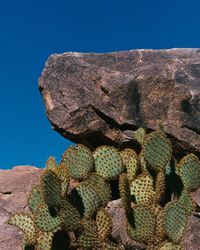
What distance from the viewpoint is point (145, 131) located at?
726cm

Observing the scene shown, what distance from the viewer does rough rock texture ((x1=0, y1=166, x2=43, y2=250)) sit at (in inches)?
278

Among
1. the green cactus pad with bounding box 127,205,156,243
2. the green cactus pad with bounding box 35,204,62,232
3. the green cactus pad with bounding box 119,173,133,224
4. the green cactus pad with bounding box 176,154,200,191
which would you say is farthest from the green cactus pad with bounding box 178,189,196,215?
the green cactus pad with bounding box 35,204,62,232

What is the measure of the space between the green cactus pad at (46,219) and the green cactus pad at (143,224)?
0.87 m

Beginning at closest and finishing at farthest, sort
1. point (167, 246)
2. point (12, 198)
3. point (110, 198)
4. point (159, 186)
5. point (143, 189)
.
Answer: point (167, 246)
point (159, 186)
point (143, 189)
point (110, 198)
point (12, 198)

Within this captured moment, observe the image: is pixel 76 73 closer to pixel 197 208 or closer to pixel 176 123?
pixel 176 123

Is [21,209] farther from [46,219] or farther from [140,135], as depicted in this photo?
[140,135]

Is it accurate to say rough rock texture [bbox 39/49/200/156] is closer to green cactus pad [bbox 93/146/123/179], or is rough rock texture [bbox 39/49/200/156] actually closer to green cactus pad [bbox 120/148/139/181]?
green cactus pad [bbox 120/148/139/181]

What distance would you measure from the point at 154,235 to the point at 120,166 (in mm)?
981

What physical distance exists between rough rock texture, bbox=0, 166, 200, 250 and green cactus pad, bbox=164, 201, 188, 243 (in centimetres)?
30

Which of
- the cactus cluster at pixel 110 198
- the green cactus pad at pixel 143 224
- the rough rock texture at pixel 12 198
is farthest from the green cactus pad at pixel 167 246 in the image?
the rough rock texture at pixel 12 198

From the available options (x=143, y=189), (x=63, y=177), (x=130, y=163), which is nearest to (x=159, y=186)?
(x=143, y=189)

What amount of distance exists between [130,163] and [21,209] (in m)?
1.85

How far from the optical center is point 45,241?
615 cm

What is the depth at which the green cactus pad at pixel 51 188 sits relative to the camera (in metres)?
5.68
